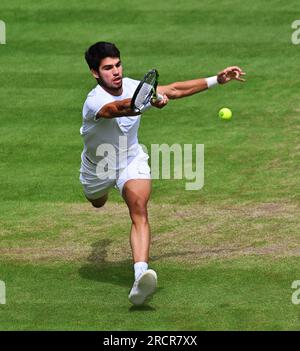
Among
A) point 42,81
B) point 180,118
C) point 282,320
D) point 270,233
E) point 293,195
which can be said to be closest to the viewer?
point 282,320

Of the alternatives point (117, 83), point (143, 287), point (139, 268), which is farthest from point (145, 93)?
point (143, 287)

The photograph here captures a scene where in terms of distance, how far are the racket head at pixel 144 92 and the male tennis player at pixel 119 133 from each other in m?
0.14

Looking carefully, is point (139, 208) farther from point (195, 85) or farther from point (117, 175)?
point (195, 85)

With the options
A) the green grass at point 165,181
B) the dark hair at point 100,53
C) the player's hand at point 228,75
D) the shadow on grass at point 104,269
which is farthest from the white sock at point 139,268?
the player's hand at point 228,75

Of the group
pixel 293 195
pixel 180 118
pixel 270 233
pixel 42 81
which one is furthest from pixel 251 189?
pixel 42 81

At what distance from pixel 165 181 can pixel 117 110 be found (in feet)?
12.8

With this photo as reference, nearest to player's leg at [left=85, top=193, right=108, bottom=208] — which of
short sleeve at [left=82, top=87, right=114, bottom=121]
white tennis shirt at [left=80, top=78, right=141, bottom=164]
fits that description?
white tennis shirt at [left=80, top=78, right=141, bottom=164]

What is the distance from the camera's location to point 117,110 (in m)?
9.87

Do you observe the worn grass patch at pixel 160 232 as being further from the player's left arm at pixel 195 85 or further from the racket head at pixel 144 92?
the racket head at pixel 144 92

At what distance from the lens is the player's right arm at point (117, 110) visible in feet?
32.1

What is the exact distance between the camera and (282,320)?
936 cm

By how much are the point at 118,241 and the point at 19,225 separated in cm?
131

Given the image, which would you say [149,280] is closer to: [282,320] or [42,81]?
[282,320]

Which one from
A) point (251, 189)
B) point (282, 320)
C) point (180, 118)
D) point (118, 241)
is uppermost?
point (180, 118)
